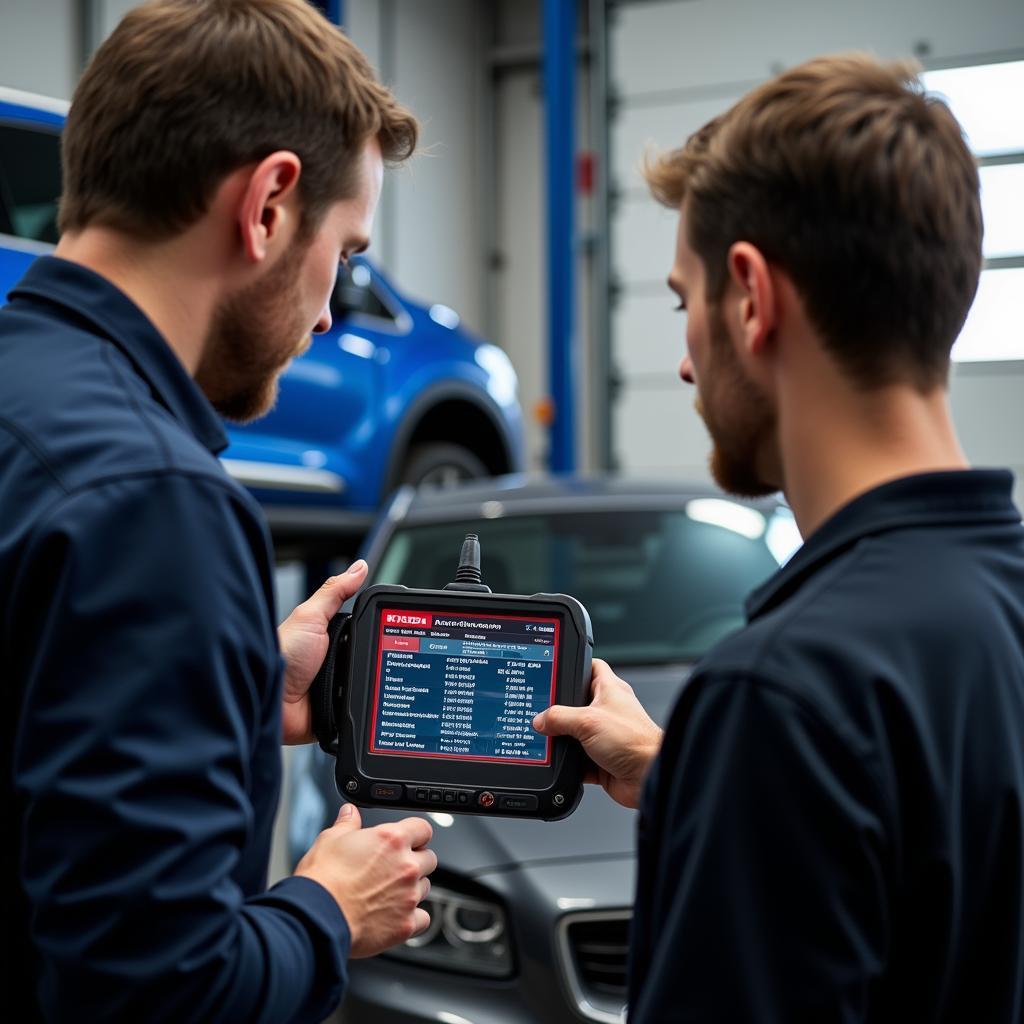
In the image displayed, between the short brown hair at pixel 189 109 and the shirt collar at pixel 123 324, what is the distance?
0.21ft

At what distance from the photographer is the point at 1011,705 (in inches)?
36.6

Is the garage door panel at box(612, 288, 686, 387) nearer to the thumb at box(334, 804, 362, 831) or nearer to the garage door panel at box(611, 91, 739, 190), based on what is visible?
the garage door panel at box(611, 91, 739, 190)

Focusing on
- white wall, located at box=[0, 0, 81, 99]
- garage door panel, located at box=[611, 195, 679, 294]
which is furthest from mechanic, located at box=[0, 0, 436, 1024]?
garage door panel, located at box=[611, 195, 679, 294]

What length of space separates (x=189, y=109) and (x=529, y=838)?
163 centimetres

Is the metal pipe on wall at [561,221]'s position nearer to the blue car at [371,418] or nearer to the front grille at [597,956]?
the blue car at [371,418]

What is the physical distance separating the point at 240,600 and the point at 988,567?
543 mm

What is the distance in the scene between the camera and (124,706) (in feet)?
3.18

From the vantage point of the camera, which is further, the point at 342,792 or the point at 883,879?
the point at 342,792

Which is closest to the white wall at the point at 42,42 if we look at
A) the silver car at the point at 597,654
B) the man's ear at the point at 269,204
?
the silver car at the point at 597,654

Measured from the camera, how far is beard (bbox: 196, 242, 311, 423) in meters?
1.22

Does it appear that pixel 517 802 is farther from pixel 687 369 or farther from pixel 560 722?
pixel 687 369

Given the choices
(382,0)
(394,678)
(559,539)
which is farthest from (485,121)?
(394,678)

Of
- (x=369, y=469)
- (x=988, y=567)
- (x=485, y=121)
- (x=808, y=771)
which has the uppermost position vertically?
(x=485, y=121)

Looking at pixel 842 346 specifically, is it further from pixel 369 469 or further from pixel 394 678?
pixel 369 469
